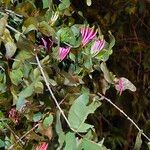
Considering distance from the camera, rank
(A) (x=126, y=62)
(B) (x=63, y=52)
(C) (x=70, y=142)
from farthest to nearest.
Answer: (A) (x=126, y=62) < (B) (x=63, y=52) < (C) (x=70, y=142)

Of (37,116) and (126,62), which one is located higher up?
(37,116)

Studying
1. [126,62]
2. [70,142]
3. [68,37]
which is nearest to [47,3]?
[68,37]

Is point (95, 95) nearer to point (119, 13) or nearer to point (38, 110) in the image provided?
point (38, 110)

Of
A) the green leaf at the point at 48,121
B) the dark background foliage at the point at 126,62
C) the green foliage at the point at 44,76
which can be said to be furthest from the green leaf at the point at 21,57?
the dark background foliage at the point at 126,62

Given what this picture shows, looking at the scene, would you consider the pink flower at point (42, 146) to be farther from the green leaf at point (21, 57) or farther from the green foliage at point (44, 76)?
the green leaf at point (21, 57)

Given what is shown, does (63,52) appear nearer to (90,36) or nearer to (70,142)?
(90,36)

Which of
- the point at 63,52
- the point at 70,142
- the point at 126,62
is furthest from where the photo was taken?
the point at 126,62

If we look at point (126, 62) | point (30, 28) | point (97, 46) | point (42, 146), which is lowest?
point (126, 62)

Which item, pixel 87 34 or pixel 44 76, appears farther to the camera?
pixel 87 34
